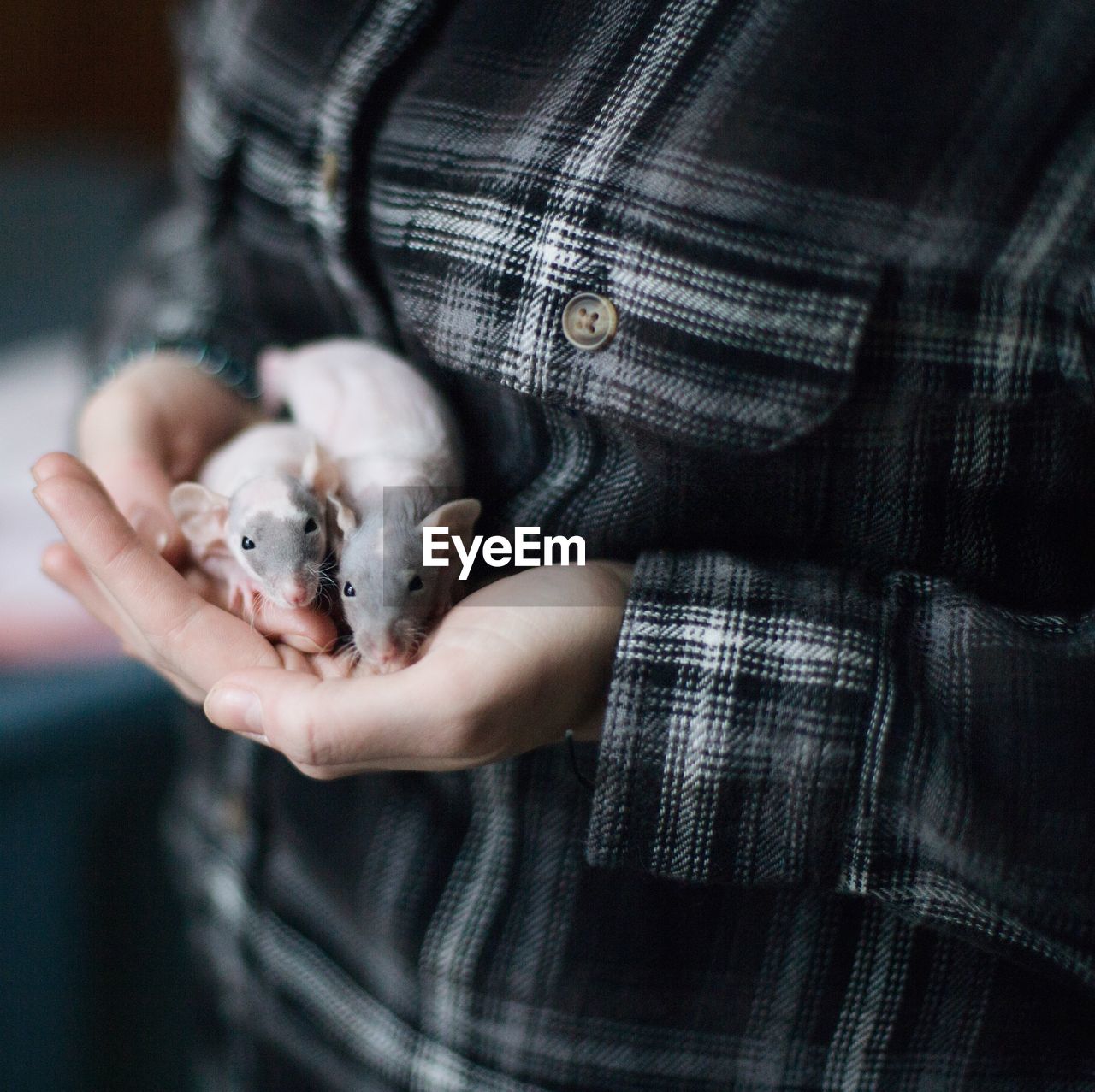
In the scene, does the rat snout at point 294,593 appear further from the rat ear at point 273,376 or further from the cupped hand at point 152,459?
the rat ear at point 273,376

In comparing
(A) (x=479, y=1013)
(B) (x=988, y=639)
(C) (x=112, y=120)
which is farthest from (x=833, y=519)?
(C) (x=112, y=120)

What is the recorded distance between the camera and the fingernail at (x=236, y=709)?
70cm

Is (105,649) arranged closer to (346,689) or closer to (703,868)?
(346,689)

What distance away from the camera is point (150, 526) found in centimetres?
91

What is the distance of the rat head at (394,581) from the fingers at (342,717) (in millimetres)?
78

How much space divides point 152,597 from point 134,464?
0.71ft

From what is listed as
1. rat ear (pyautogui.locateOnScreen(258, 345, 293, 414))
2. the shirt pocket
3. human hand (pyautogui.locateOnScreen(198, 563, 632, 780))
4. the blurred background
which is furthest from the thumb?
the blurred background

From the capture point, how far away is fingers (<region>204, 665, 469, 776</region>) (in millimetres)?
669

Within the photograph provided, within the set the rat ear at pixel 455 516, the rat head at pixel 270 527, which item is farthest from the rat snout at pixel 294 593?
the rat ear at pixel 455 516

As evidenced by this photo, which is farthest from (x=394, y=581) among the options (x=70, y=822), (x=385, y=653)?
(x=70, y=822)

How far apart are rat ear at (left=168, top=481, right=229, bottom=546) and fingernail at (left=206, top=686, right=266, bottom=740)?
0.23 m

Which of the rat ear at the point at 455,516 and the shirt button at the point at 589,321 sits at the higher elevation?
the shirt button at the point at 589,321

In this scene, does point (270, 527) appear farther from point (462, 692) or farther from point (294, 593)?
point (462, 692)

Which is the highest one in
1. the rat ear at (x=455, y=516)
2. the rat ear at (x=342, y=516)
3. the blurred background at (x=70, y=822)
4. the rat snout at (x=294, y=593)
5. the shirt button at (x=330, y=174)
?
the shirt button at (x=330, y=174)
